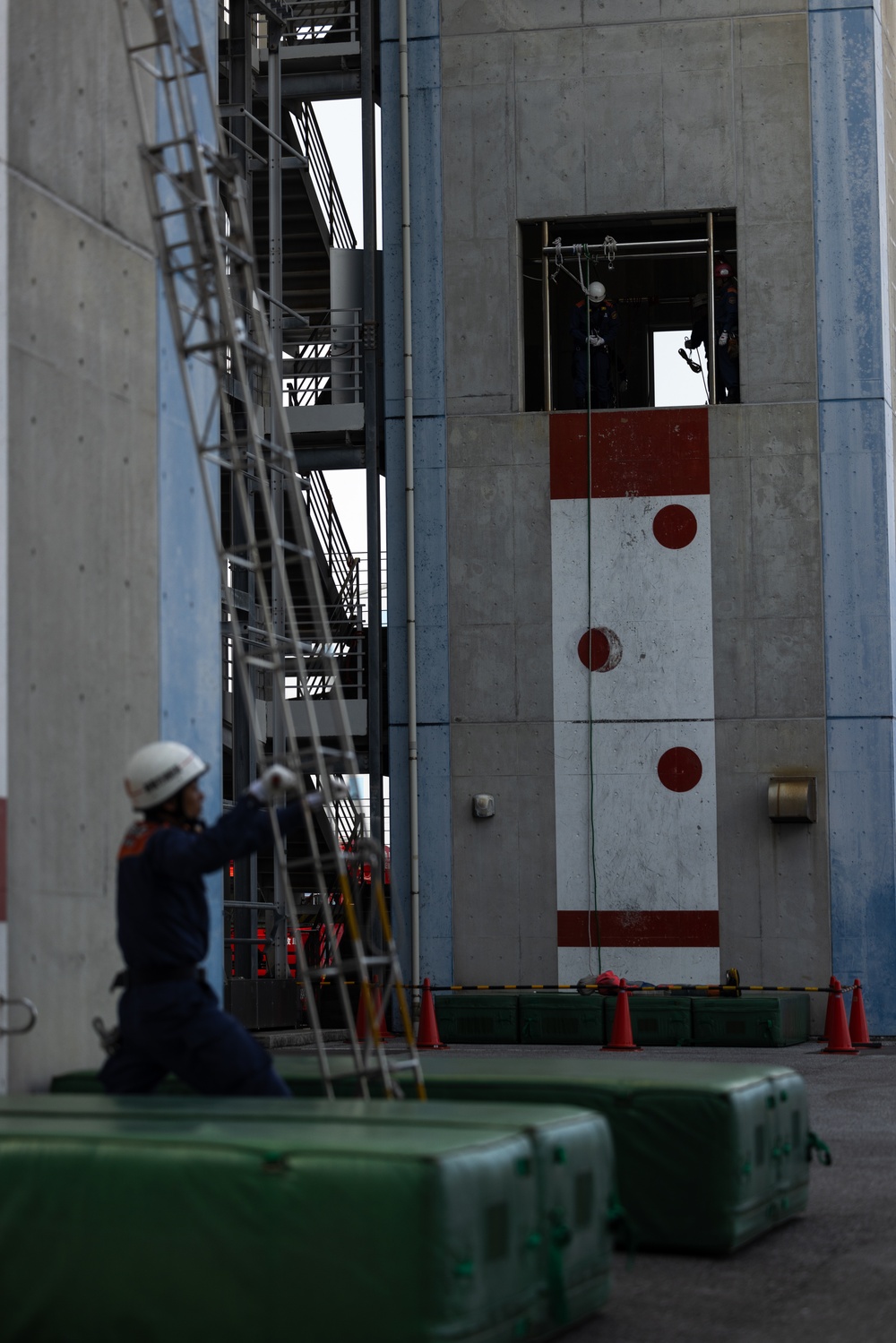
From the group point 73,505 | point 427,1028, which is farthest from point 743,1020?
point 73,505

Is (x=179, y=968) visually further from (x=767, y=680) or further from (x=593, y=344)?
(x=593, y=344)

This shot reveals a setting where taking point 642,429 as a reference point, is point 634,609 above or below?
below

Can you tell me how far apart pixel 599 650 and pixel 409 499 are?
3318mm

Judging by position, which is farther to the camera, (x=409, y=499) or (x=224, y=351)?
(x=409, y=499)

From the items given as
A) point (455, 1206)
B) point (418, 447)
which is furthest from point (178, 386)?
point (418, 447)

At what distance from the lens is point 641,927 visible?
75.3ft

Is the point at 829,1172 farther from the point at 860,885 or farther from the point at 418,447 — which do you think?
the point at 418,447

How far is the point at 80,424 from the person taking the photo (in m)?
10.2

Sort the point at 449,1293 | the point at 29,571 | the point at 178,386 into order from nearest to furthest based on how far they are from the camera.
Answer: the point at 449,1293, the point at 29,571, the point at 178,386

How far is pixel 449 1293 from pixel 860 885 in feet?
59.9

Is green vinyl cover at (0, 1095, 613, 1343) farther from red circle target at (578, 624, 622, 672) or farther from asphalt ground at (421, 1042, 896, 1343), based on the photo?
red circle target at (578, 624, 622, 672)

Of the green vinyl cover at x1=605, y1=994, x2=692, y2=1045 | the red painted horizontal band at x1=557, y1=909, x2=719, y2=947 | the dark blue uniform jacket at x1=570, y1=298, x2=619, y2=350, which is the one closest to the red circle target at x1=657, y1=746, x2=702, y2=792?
the red painted horizontal band at x1=557, y1=909, x2=719, y2=947

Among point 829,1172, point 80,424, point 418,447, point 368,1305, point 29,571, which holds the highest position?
point 418,447

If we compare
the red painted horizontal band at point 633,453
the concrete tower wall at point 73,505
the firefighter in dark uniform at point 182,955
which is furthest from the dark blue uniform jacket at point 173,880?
the red painted horizontal band at point 633,453
